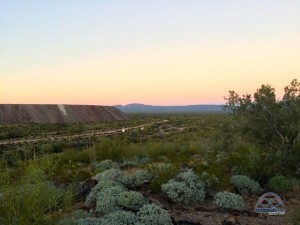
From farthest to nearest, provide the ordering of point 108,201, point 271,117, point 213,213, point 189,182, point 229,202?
point 271,117
point 189,182
point 229,202
point 213,213
point 108,201

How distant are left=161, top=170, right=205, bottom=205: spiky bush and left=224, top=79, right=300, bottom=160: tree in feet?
Answer: 12.0

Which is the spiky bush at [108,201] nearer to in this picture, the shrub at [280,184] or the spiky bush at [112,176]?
the spiky bush at [112,176]

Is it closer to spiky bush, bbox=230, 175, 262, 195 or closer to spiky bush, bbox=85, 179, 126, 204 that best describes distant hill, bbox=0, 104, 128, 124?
spiky bush, bbox=85, 179, 126, 204

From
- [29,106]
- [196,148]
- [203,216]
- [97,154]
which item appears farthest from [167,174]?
[29,106]

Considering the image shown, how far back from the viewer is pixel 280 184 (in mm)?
11930

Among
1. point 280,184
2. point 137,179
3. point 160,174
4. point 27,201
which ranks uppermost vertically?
point 27,201

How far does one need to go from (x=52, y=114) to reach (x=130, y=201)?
7612 cm

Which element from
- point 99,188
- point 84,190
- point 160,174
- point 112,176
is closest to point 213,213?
point 160,174

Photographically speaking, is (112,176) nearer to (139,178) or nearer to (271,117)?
(139,178)

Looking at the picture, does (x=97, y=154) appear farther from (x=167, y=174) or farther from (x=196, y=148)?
(x=167, y=174)

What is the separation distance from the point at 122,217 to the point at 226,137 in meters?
7.93

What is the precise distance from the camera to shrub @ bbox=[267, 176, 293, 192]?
11836 millimetres

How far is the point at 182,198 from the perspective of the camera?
10.8m

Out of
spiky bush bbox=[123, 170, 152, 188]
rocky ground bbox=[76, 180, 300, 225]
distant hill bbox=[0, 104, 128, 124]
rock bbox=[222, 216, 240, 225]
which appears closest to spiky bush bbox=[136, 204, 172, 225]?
rocky ground bbox=[76, 180, 300, 225]
